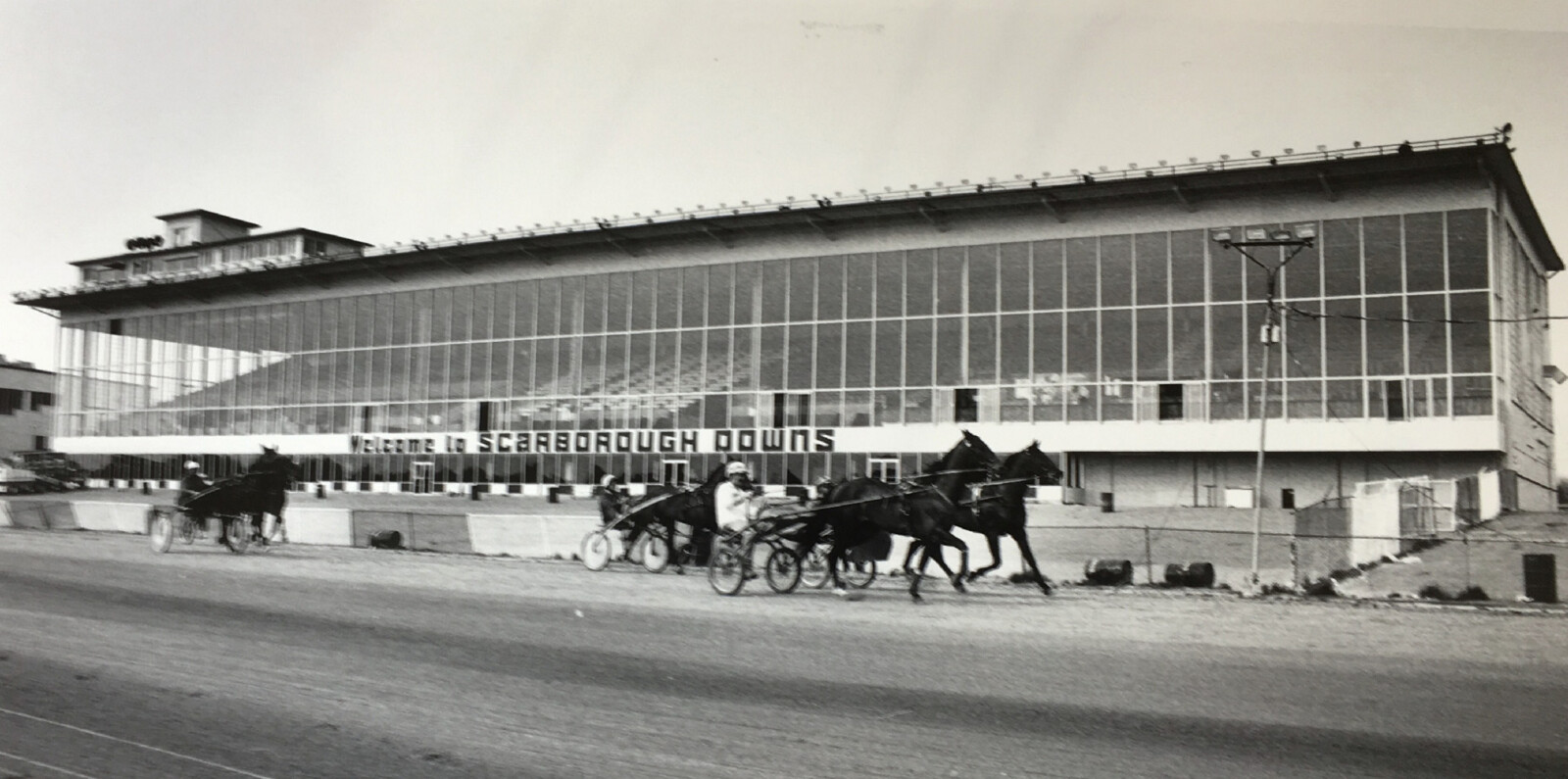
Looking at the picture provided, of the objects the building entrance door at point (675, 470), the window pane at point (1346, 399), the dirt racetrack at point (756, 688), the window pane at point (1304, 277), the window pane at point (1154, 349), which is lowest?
the dirt racetrack at point (756, 688)

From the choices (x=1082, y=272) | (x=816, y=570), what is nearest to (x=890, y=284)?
(x=1082, y=272)

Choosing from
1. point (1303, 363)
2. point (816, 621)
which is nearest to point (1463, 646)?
point (816, 621)

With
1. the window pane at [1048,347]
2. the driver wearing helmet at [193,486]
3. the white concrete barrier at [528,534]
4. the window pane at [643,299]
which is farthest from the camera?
the window pane at [643,299]

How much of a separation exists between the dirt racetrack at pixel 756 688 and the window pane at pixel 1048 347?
28.6 metres

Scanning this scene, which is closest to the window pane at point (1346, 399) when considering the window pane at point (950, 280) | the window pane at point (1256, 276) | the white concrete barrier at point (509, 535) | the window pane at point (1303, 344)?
the window pane at point (1303, 344)

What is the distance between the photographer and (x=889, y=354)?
157 feet

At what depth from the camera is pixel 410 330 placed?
59.8 m

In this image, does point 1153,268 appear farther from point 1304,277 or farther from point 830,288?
point 830,288

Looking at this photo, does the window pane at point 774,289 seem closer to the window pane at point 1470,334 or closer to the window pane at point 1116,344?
the window pane at point 1116,344

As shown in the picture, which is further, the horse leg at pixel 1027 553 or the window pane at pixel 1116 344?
the window pane at pixel 1116 344

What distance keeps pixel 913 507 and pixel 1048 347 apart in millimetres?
29361

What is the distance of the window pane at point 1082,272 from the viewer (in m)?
44.5

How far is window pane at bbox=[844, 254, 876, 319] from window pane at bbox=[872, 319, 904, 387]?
3.66 feet

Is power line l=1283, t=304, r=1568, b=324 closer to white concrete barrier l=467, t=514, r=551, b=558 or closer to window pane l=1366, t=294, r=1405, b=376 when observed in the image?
window pane l=1366, t=294, r=1405, b=376
